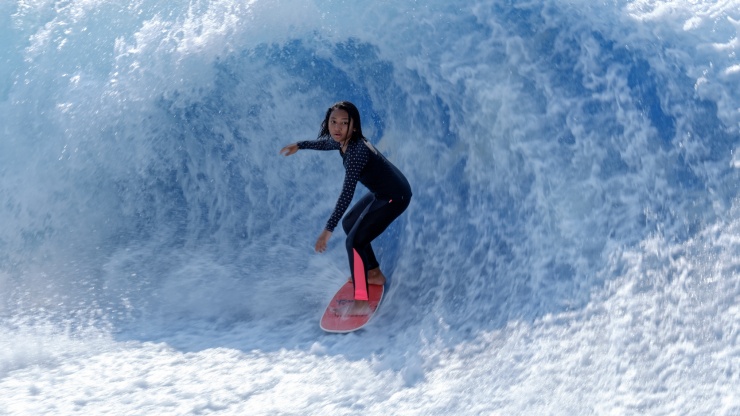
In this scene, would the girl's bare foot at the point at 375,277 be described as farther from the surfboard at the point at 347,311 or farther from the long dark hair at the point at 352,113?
the long dark hair at the point at 352,113

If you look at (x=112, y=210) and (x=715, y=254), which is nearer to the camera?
(x=715, y=254)

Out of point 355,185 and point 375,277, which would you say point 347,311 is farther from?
point 355,185

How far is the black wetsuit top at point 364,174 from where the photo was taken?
459 centimetres

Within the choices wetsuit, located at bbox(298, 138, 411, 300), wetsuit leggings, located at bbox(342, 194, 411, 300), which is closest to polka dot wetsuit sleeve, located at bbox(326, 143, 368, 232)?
wetsuit, located at bbox(298, 138, 411, 300)

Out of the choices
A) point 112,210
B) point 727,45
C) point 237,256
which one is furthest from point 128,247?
point 727,45

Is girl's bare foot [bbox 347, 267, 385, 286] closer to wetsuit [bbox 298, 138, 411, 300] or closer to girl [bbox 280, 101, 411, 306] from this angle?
girl [bbox 280, 101, 411, 306]

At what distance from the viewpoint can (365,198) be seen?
17.1ft

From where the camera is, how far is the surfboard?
5.34 m

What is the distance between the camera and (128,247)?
21.1 feet

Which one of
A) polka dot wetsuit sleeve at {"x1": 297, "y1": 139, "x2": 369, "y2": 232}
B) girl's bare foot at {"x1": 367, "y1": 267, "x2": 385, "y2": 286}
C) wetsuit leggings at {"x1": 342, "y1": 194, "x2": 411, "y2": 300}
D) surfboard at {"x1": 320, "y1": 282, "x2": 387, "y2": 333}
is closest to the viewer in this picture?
polka dot wetsuit sleeve at {"x1": 297, "y1": 139, "x2": 369, "y2": 232}

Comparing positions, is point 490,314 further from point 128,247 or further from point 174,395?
point 128,247

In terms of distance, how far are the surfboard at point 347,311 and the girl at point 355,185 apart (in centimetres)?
8

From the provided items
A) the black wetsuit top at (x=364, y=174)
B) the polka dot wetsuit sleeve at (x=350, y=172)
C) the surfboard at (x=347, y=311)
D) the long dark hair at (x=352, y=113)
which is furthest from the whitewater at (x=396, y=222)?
the long dark hair at (x=352, y=113)

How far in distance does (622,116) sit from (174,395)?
372 cm
